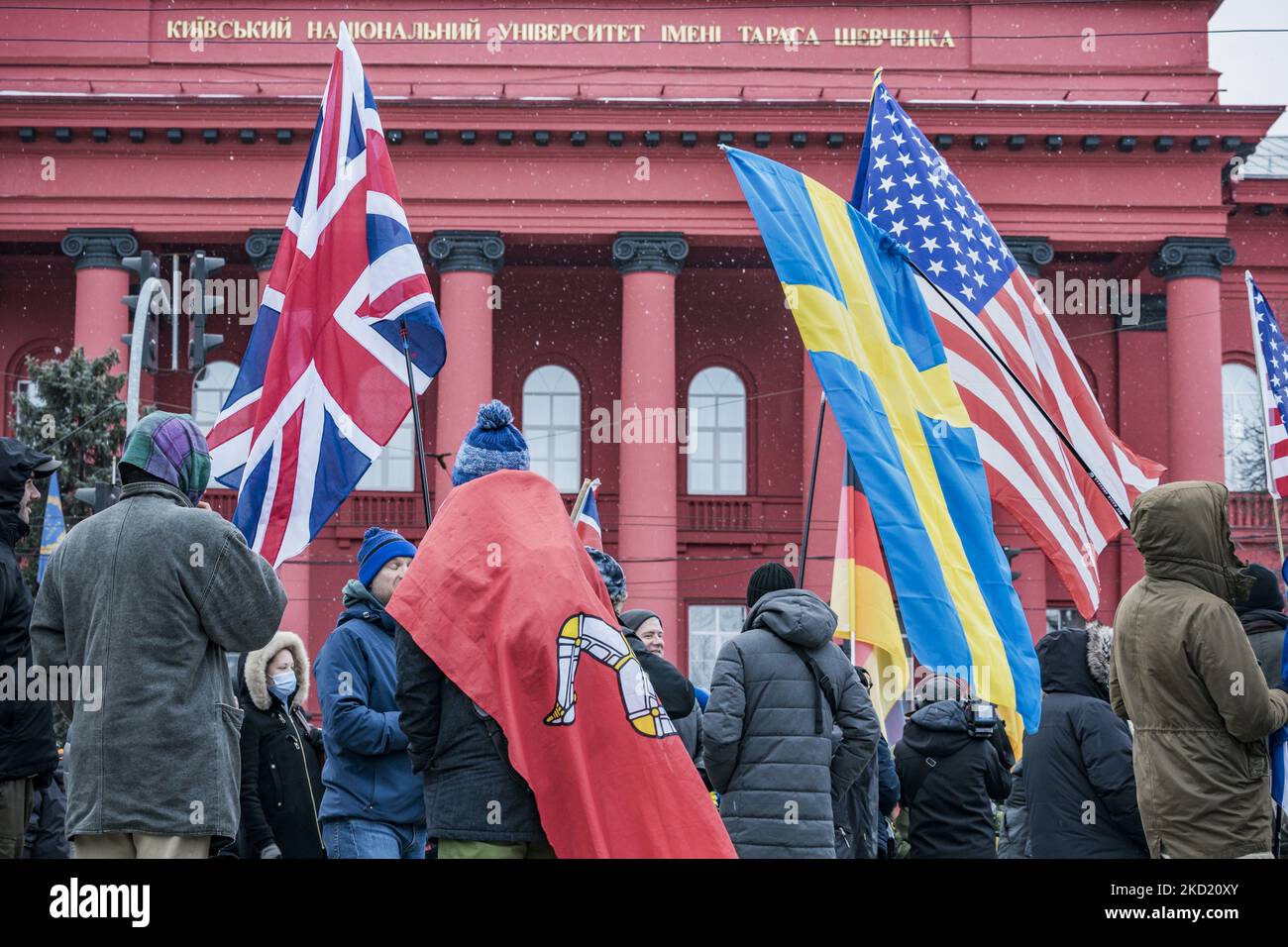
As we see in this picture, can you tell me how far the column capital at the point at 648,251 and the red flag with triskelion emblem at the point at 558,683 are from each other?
2397cm

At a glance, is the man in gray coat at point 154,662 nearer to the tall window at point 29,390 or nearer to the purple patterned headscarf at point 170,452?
the purple patterned headscarf at point 170,452

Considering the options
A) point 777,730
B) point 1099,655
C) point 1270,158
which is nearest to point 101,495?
point 777,730

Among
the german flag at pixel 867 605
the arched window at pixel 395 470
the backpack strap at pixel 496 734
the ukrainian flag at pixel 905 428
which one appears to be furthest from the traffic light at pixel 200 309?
the arched window at pixel 395 470

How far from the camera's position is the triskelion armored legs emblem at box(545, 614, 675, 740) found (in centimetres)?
455

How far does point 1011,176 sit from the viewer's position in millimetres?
28688

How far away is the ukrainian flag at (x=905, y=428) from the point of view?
24.0 feet

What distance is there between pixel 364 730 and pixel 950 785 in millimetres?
3494

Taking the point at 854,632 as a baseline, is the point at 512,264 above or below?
above

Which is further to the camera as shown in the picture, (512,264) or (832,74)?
(512,264)

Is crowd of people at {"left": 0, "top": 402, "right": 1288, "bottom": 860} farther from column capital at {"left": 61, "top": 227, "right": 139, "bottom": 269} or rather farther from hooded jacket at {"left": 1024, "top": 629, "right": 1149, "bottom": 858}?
column capital at {"left": 61, "top": 227, "right": 139, "bottom": 269}
